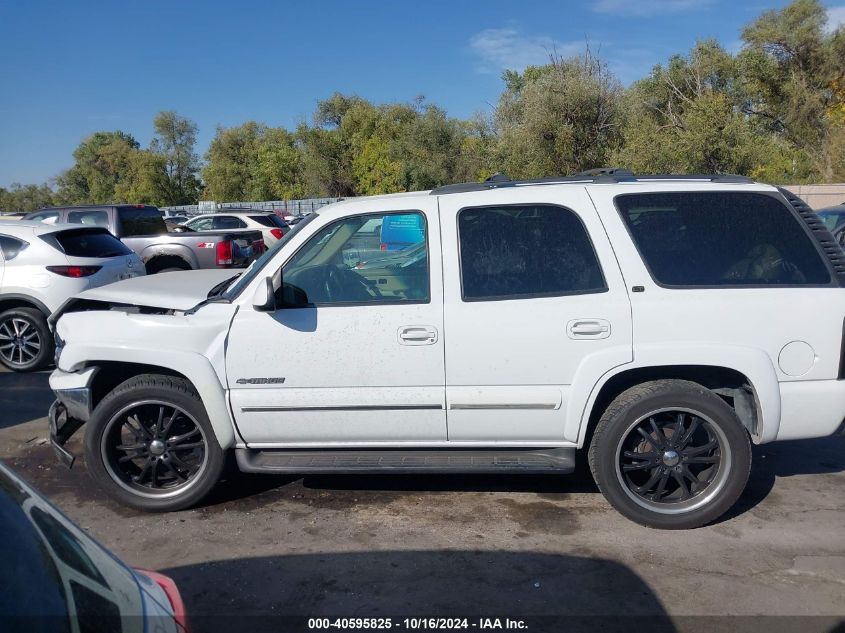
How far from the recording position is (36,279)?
824 centimetres

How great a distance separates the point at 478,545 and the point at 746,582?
138cm

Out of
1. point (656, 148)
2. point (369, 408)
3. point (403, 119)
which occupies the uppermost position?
point (403, 119)

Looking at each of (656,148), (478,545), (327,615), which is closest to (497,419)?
(478,545)

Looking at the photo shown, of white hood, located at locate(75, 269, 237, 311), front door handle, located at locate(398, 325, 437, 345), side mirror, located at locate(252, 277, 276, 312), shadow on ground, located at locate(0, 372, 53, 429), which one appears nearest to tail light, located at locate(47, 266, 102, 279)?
shadow on ground, located at locate(0, 372, 53, 429)

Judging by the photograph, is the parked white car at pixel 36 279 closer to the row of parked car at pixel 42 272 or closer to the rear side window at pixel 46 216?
the row of parked car at pixel 42 272

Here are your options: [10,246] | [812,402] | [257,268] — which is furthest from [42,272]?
[812,402]

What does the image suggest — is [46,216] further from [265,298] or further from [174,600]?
[174,600]

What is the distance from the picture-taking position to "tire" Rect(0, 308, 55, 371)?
8328 millimetres

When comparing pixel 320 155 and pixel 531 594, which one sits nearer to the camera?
pixel 531 594

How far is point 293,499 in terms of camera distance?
4684mm

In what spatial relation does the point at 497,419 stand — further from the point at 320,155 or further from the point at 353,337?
the point at 320,155

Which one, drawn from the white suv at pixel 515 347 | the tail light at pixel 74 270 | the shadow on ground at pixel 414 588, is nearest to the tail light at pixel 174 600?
the shadow on ground at pixel 414 588

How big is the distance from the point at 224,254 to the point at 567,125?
13.2m

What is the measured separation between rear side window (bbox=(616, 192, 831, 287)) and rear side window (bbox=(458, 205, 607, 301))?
0.35 meters
